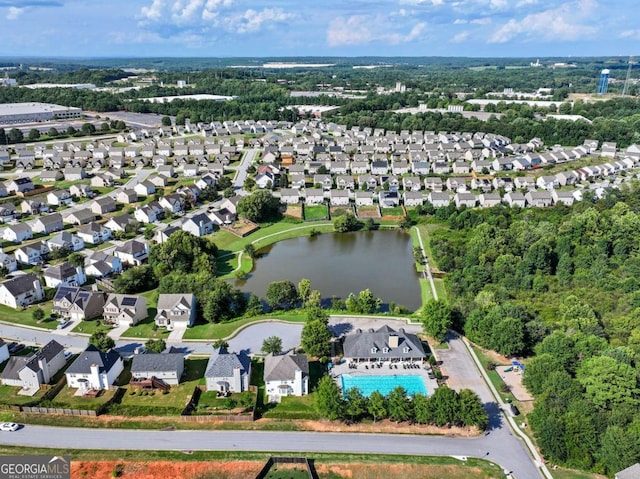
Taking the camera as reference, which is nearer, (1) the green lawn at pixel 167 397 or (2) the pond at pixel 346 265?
(1) the green lawn at pixel 167 397

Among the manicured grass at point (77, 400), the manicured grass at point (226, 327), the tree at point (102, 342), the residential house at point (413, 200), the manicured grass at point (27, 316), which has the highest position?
the residential house at point (413, 200)

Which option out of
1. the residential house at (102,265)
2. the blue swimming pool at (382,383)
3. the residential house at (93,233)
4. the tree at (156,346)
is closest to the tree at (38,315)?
the residential house at (102,265)

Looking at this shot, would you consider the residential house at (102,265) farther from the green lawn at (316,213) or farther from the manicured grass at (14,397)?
the green lawn at (316,213)

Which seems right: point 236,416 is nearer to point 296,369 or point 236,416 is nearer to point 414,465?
point 296,369

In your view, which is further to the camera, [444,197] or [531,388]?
[444,197]

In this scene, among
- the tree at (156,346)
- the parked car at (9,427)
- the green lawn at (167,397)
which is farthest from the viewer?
the tree at (156,346)

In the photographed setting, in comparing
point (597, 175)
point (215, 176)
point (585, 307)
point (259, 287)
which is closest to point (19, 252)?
point (259, 287)

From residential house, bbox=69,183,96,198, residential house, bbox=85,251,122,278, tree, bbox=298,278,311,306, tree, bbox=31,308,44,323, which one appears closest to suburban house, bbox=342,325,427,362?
tree, bbox=298,278,311,306
